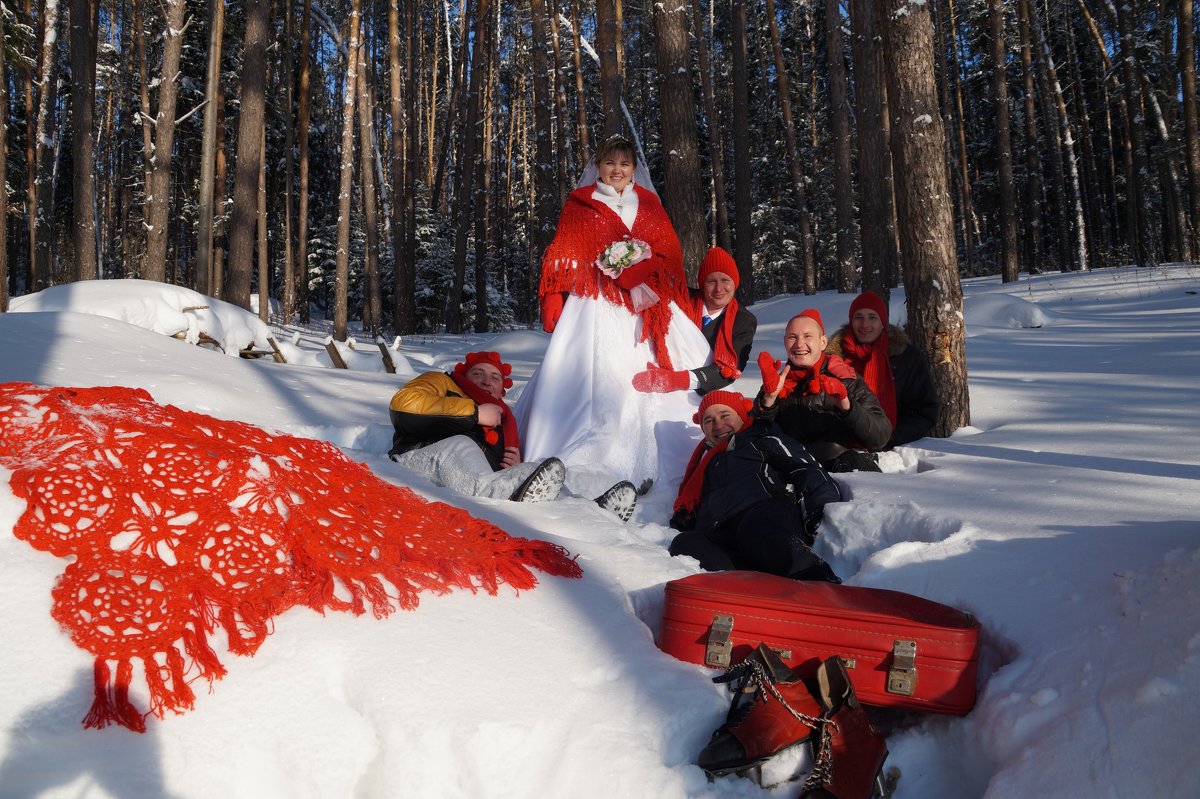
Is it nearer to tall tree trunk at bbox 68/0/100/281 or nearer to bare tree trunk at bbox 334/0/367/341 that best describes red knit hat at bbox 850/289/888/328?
tall tree trunk at bbox 68/0/100/281

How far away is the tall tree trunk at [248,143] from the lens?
11000 mm

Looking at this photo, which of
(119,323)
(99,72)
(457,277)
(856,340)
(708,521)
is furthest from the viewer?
(99,72)

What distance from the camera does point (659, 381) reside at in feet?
15.4

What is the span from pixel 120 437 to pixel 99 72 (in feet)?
91.6

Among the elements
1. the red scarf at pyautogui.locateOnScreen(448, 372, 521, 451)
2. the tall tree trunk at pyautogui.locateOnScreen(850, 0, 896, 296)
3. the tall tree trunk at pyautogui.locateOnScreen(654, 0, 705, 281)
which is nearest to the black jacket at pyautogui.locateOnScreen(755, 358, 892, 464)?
the red scarf at pyautogui.locateOnScreen(448, 372, 521, 451)

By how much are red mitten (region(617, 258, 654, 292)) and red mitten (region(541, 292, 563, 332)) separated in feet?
1.34

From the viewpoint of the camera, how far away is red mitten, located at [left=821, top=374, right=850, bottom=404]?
13.2 feet

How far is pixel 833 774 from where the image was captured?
1908 millimetres

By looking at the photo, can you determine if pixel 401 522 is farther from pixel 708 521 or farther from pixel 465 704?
pixel 708 521

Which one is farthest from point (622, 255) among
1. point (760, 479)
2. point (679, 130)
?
point (679, 130)

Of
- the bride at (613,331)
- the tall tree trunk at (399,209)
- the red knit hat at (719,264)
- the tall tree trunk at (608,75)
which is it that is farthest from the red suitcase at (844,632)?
the tall tree trunk at (399,209)

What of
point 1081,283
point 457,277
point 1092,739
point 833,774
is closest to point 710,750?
point 833,774

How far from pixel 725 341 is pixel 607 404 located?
957 mm

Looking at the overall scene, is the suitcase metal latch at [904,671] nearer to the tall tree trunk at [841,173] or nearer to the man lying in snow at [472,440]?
the man lying in snow at [472,440]
